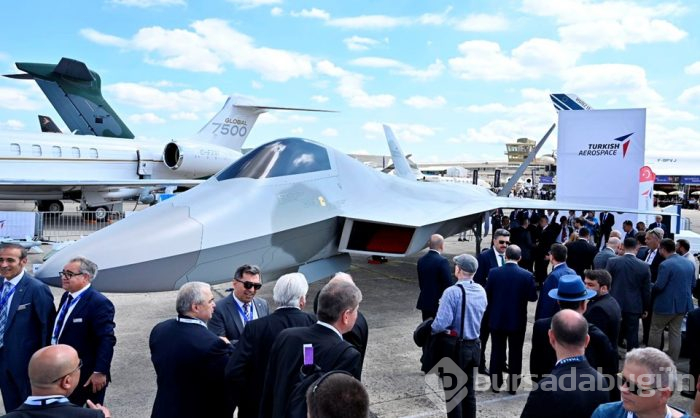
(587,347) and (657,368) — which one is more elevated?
(657,368)

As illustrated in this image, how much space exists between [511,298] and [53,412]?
11.4ft

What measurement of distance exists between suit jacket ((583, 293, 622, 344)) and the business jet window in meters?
3.62

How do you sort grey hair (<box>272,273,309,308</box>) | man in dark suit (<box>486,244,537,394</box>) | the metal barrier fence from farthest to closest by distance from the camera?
1. the metal barrier fence
2. man in dark suit (<box>486,244,537,394</box>)
3. grey hair (<box>272,273,309,308</box>)

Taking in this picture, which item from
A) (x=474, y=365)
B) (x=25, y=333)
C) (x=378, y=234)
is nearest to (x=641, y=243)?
(x=378, y=234)

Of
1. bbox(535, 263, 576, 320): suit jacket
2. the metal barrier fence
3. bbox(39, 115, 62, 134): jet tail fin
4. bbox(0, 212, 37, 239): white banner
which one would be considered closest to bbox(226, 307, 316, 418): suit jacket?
bbox(535, 263, 576, 320): suit jacket

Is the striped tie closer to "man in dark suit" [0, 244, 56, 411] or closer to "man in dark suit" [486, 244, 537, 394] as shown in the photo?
"man in dark suit" [0, 244, 56, 411]

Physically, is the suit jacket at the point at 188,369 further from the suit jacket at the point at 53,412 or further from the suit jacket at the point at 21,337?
the suit jacket at the point at 21,337

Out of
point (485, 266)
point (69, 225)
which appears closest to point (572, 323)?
point (485, 266)

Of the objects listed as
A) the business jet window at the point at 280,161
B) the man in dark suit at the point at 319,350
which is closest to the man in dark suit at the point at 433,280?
the business jet window at the point at 280,161

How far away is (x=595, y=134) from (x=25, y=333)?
13.8 meters

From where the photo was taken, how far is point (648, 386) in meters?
1.82

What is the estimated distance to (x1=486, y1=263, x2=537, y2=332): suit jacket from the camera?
424 centimetres

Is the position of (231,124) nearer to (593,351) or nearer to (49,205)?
(49,205)

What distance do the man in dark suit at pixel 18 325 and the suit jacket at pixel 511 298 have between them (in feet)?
11.7
